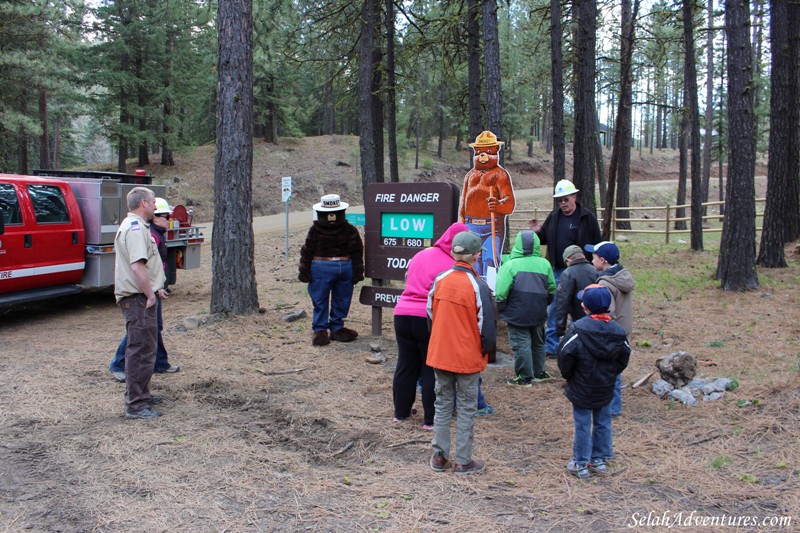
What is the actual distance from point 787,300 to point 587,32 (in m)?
6.42

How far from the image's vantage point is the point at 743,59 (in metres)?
10.6

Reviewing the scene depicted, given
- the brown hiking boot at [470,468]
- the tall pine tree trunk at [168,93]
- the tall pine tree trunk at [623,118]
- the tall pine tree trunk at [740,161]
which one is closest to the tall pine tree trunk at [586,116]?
the tall pine tree trunk at [623,118]

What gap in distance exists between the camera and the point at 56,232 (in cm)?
945

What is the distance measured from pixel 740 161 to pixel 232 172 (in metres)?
8.63

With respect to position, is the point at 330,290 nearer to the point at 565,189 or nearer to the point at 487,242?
the point at 487,242

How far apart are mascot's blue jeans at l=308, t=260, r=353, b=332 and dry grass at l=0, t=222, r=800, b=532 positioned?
0.44 m

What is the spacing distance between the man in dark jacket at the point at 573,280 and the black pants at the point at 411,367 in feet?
6.00

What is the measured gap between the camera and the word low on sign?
Answer: 7.75 meters

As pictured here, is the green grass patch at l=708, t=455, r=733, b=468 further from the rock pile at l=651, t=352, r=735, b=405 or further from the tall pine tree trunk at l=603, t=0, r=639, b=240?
the tall pine tree trunk at l=603, t=0, r=639, b=240

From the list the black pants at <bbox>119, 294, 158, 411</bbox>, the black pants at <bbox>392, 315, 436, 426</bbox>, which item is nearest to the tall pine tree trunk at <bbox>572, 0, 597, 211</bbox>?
the black pants at <bbox>392, 315, 436, 426</bbox>

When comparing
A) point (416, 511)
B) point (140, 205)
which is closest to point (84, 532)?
point (416, 511)

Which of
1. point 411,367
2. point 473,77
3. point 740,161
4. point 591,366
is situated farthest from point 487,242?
point 473,77

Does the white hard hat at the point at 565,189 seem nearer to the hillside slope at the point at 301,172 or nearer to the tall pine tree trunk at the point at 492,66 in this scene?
the tall pine tree trunk at the point at 492,66

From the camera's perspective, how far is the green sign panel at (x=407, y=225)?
26.1ft
